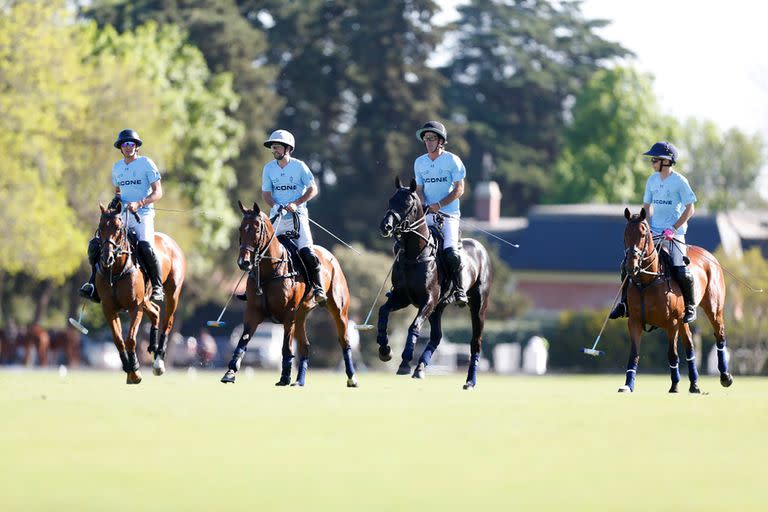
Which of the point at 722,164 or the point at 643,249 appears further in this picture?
the point at 722,164

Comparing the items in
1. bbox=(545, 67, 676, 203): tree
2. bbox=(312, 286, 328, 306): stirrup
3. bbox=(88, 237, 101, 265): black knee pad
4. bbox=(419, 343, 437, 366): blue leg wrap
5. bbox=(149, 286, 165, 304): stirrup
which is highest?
bbox=(545, 67, 676, 203): tree

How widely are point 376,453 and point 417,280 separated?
8888 millimetres

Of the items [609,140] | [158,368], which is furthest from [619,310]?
[609,140]

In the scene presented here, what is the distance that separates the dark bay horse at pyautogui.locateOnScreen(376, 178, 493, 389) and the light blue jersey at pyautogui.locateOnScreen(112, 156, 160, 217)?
3231 millimetres

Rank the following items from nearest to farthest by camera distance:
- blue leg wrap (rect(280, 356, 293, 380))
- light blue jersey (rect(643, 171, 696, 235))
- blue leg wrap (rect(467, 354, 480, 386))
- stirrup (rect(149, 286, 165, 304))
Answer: light blue jersey (rect(643, 171, 696, 235)), blue leg wrap (rect(280, 356, 293, 380)), stirrup (rect(149, 286, 165, 304)), blue leg wrap (rect(467, 354, 480, 386))

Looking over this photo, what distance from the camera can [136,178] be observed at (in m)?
22.9

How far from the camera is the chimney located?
9138cm

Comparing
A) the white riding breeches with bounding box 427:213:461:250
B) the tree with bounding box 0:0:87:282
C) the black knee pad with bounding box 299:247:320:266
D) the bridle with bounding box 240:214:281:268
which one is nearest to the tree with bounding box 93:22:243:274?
the tree with bounding box 0:0:87:282

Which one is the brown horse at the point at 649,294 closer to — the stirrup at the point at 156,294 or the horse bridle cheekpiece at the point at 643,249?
the horse bridle cheekpiece at the point at 643,249

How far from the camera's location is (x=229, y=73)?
233 feet

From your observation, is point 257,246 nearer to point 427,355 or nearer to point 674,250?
point 427,355

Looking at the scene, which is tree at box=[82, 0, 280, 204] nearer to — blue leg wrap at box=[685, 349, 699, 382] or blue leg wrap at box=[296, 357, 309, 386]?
blue leg wrap at box=[296, 357, 309, 386]

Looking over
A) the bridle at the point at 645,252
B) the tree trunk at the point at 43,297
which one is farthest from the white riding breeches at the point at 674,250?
the tree trunk at the point at 43,297

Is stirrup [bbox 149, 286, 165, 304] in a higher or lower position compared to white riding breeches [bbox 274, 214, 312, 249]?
lower
